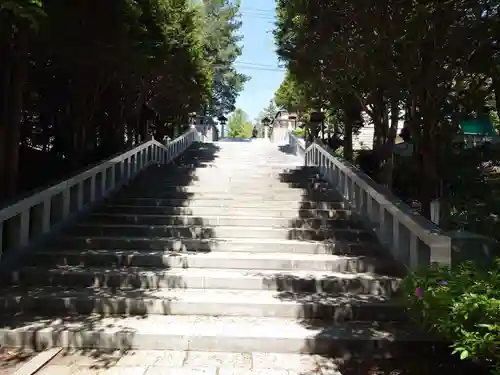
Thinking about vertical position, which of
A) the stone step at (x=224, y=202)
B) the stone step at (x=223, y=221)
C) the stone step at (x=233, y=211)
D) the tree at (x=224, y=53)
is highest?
the tree at (x=224, y=53)

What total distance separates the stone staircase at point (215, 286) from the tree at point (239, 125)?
63892 mm

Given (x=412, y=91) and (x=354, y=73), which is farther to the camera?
(x=354, y=73)

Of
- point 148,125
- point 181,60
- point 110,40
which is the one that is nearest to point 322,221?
point 110,40

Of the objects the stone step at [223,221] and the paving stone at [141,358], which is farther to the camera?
the stone step at [223,221]

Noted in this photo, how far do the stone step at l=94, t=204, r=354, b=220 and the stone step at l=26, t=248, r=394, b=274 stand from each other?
1755 millimetres

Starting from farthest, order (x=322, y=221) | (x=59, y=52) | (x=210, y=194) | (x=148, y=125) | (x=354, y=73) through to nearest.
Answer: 1. (x=148, y=125)
2. (x=210, y=194)
3. (x=354, y=73)
4. (x=322, y=221)
5. (x=59, y=52)

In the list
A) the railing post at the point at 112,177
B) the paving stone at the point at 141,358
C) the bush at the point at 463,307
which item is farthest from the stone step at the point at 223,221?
the bush at the point at 463,307

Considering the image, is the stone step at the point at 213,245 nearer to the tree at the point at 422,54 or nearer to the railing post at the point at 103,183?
the tree at the point at 422,54

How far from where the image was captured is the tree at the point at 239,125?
72.3m

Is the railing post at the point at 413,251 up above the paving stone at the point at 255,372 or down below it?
above

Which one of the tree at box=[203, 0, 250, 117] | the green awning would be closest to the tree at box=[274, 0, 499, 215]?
the green awning

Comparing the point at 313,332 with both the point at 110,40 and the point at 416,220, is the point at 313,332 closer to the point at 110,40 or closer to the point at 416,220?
the point at 416,220

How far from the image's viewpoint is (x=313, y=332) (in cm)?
431

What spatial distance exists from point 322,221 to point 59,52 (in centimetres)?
460
